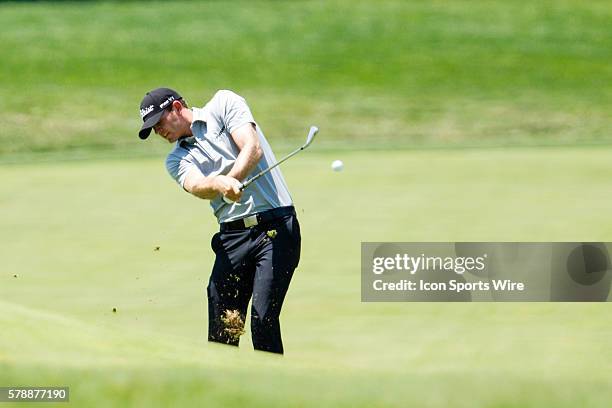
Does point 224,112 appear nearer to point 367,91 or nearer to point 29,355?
point 29,355

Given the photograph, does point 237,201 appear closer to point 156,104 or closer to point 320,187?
point 156,104

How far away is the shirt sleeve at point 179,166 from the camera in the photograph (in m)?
8.31

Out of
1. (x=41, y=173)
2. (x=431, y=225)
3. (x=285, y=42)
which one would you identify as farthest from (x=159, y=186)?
(x=285, y=42)

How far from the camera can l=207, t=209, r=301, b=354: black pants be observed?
27.0ft

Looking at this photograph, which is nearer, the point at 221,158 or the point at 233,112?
the point at 233,112

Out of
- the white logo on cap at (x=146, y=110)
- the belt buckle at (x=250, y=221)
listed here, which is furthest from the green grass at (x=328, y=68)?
the white logo on cap at (x=146, y=110)

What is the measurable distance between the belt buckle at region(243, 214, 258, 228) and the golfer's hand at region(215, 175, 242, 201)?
1.25 feet

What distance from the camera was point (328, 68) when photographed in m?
29.3

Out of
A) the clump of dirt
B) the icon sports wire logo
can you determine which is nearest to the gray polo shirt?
the clump of dirt

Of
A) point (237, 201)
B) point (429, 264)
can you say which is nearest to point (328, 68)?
point (429, 264)

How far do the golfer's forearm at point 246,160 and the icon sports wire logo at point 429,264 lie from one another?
2.64 m

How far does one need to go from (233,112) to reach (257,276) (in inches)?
40.6

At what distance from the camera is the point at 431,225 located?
12.4 metres

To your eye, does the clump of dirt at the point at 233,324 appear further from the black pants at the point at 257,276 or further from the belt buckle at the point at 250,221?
the belt buckle at the point at 250,221
